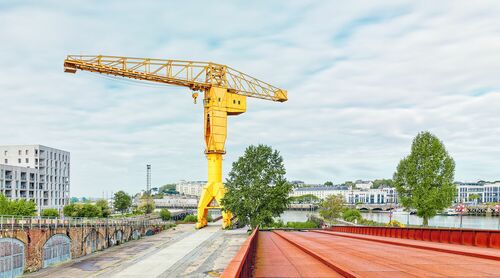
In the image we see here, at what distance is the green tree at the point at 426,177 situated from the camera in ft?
189

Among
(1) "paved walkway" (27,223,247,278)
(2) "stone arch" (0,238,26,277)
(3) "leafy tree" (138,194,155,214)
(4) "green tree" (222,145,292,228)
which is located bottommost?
(3) "leafy tree" (138,194,155,214)

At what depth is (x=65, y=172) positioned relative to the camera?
391ft

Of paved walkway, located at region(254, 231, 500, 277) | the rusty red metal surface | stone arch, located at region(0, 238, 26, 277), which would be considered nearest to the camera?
paved walkway, located at region(254, 231, 500, 277)

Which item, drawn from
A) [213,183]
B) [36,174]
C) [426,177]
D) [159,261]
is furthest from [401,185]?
[36,174]

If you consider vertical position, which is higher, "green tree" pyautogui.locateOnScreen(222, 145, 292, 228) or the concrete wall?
"green tree" pyautogui.locateOnScreen(222, 145, 292, 228)

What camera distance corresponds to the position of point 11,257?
3700 cm

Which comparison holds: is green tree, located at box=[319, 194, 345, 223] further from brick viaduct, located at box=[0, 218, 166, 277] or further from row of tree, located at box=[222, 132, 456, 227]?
brick viaduct, located at box=[0, 218, 166, 277]

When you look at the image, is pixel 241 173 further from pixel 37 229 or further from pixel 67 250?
pixel 37 229

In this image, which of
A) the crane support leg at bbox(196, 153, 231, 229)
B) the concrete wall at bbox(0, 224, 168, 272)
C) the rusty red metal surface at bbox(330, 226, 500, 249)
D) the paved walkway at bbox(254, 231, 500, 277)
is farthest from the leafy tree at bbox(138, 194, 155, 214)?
the paved walkway at bbox(254, 231, 500, 277)

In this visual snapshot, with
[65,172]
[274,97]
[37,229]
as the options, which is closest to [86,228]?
[37,229]

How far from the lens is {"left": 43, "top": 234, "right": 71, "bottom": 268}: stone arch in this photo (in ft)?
142

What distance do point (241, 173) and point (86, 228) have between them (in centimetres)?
2092

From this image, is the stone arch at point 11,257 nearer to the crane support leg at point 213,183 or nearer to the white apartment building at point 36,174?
the crane support leg at point 213,183

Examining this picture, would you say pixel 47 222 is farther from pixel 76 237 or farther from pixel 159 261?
pixel 159 261
